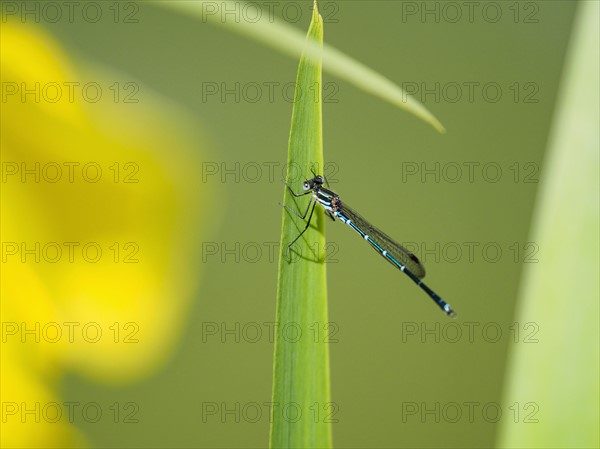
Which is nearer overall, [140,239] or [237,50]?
[140,239]

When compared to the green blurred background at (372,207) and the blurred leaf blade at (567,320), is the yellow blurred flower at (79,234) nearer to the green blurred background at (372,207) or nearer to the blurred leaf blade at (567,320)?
the green blurred background at (372,207)

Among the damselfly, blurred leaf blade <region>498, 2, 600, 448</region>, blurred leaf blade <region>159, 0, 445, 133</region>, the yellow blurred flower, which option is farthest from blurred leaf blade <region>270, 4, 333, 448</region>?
the yellow blurred flower

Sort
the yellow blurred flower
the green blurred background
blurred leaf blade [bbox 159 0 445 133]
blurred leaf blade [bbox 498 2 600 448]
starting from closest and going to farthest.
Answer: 1. blurred leaf blade [bbox 498 2 600 448]
2. blurred leaf blade [bbox 159 0 445 133]
3. the yellow blurred flower
4. the green blurred background

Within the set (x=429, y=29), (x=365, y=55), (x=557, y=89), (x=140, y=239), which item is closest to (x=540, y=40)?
(x=557, y=89)

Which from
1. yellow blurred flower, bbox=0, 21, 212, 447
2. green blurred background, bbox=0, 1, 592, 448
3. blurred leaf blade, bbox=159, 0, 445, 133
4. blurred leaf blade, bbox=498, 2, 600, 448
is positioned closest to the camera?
blurred leaf blade, bbox=498, 2, 600, 448

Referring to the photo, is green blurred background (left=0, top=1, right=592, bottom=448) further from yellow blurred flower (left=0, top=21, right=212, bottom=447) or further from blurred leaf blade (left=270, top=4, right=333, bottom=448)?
blurred leaf blade (left=270, top=4, right=333, bottom=448)

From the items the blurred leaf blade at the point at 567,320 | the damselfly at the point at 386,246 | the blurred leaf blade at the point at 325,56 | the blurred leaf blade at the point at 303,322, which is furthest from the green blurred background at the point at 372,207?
the blurred leaf blade at the point at 567,320

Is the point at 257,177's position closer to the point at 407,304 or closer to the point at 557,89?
the point at 407,304
